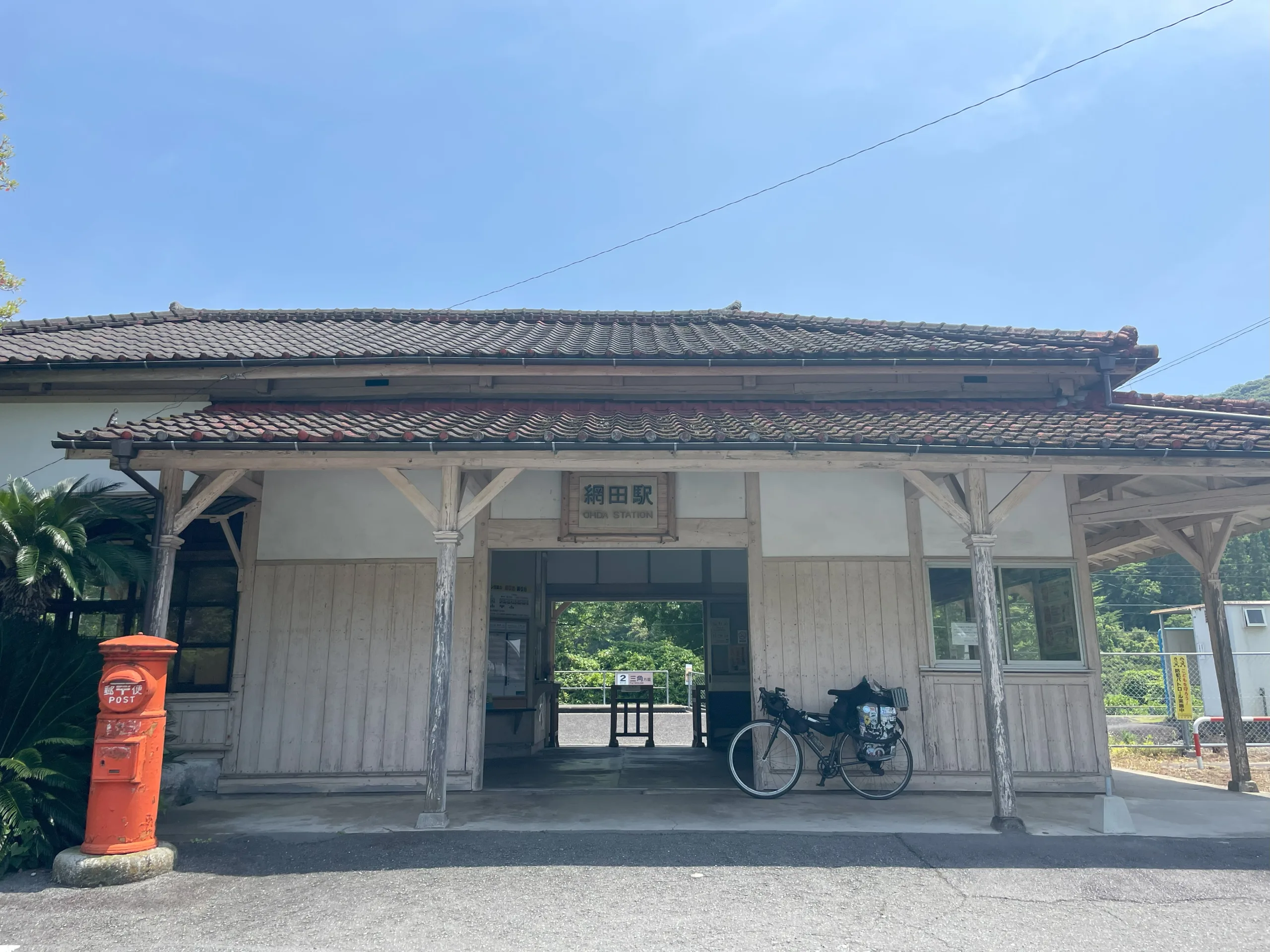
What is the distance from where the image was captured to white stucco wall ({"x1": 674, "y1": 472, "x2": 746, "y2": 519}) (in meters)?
8.20

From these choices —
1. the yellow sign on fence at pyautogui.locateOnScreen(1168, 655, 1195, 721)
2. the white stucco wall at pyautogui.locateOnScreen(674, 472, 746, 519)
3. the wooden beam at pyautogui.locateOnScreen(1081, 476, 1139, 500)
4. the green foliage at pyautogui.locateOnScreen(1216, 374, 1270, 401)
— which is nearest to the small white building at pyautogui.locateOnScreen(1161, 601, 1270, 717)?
the yellow sign on fence at pyautogui.locateOnScreen(1168, 655, 1195, 721)

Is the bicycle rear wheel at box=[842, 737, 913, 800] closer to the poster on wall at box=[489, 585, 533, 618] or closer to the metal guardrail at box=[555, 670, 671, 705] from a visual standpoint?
the poster on wall at box=[489, 585, 533, 618]

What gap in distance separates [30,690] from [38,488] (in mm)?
3278

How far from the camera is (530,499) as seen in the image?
8211 mm

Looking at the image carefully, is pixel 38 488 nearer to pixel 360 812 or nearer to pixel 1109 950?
pixel 360 812

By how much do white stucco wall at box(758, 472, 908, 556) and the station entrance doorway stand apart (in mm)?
1872

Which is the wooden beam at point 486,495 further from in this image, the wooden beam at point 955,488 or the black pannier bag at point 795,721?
the wooden beam at point 955,488

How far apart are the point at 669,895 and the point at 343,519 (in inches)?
204

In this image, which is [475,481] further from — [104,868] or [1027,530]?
[1027,530]

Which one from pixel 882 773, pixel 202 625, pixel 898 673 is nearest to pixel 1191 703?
pixel 898 673

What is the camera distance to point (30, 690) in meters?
5.87

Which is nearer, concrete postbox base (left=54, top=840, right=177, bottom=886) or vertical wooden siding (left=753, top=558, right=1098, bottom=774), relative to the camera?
concrete postbox base (left=54, top=840, right=177, bottom=886)

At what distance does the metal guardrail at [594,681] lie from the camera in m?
21.6

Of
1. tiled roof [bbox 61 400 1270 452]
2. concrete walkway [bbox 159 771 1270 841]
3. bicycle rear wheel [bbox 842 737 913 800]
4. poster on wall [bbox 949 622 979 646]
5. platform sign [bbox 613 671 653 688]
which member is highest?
tiled roof [bbox 61 400 1270 452]
